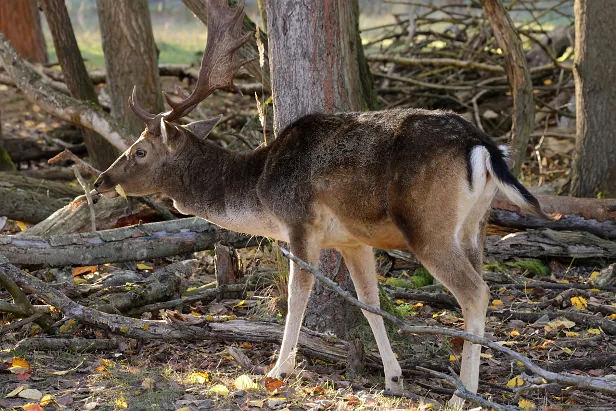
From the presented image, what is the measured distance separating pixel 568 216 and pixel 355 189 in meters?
4.48

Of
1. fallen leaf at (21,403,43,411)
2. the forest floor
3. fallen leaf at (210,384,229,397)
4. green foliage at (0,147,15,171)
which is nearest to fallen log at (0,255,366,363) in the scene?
the forest floor

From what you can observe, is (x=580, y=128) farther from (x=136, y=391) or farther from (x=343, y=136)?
(x=136, y=391)

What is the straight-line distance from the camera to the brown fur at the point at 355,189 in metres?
5.92

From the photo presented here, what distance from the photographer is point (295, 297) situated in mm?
6496

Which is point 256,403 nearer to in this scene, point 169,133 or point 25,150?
point 169,133

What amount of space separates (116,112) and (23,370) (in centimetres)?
636

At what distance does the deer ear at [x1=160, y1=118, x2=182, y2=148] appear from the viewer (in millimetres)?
6949

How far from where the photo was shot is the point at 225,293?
27.5ft

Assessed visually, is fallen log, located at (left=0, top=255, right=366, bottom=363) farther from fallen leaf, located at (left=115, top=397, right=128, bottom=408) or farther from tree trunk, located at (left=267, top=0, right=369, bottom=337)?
fallen leaf, located at (left=115, top=397, right=128, bottom=408)

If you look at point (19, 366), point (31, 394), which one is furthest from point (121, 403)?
point (19, 366)

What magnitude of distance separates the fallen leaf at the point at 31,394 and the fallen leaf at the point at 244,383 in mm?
1353

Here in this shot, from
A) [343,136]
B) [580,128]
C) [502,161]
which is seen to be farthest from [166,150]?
[580,128]

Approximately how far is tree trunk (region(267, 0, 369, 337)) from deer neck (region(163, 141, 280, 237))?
605 millimetres

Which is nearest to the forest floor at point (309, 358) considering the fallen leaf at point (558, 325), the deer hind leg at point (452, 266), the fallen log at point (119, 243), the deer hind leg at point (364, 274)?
the fallen leaf at point (558, 325)
